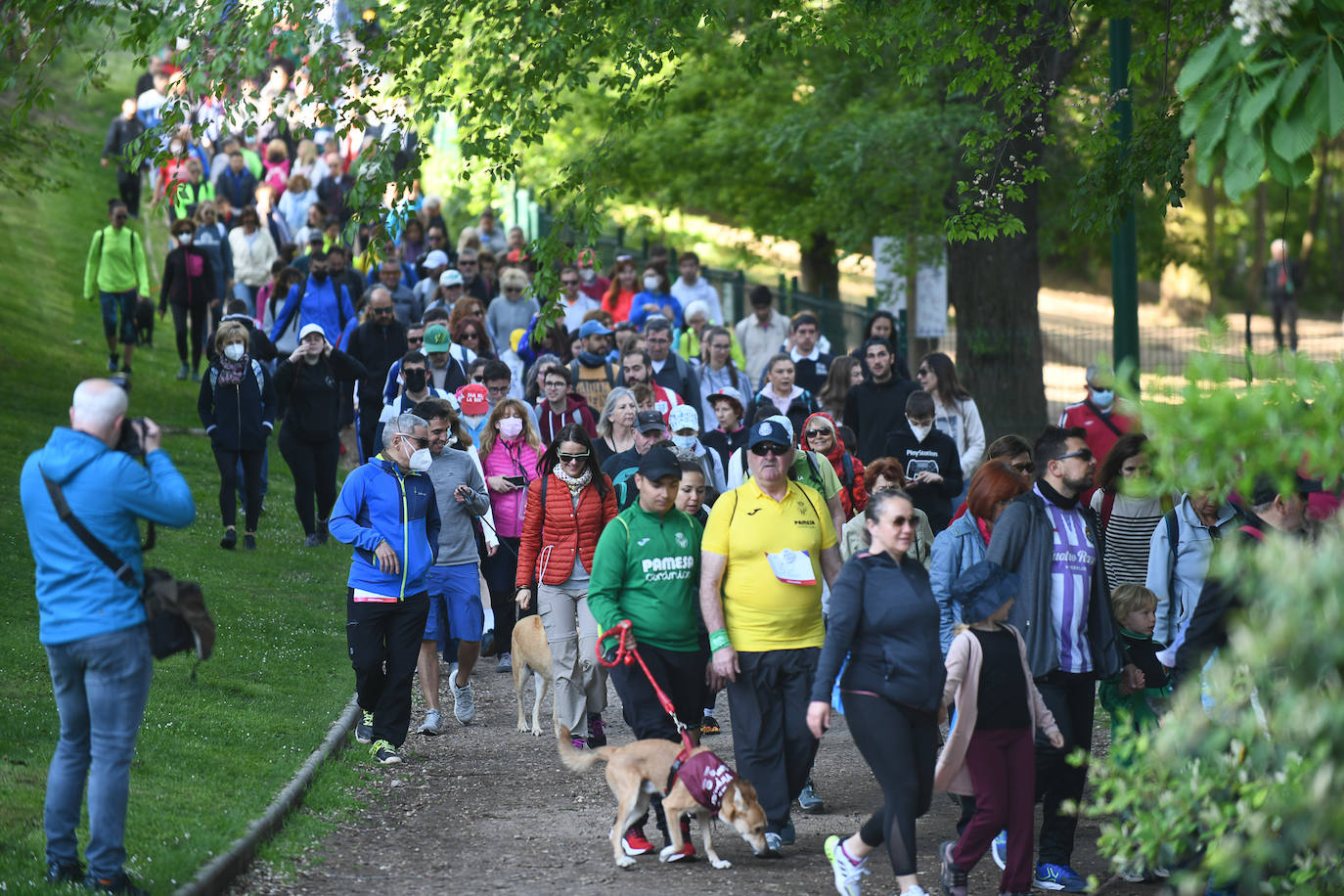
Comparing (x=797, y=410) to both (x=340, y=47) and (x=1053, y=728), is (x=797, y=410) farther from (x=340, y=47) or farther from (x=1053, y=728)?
(x=1053, y=728)

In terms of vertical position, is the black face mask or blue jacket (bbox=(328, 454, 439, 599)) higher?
the black face mask

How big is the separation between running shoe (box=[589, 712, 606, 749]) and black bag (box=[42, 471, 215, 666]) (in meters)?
4.15

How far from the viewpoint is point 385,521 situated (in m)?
9.80

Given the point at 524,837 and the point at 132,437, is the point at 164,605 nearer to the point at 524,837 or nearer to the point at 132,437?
the point at 132,437

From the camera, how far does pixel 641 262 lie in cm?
2858

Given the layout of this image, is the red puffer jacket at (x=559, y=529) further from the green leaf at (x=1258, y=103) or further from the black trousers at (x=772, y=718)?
the green leaf at (x=1258, y=103)

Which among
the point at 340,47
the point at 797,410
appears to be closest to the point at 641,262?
the point at 797,410

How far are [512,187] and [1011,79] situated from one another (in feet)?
76.2

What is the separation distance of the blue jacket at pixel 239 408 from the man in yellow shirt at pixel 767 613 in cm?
714

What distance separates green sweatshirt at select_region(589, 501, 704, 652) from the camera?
8.52 metres

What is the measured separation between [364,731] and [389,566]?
51.2 inches

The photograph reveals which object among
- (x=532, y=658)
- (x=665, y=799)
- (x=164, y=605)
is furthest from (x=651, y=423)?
(x=164, y=605)

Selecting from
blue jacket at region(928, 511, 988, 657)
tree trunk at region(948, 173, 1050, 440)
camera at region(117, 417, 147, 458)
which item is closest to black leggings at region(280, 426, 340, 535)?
tree trunk at region(948, 173, 1050, 440)

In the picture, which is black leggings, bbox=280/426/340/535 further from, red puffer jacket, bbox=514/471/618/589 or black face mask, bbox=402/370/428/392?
red puffer jacket, bbox=514/471/618/589
